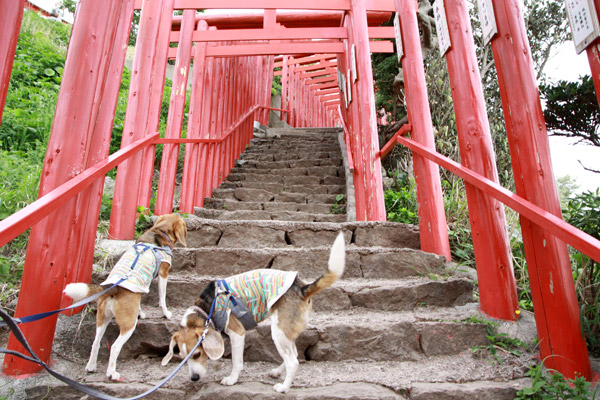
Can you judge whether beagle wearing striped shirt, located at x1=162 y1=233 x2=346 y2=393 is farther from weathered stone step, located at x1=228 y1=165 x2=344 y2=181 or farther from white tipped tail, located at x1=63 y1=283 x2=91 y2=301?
weathered stone step, located at x1=228 y1=165 x2=344 y2=181

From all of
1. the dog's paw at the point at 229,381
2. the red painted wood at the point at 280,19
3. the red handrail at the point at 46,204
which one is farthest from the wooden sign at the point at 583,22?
the red painted wood at the point at 280,19

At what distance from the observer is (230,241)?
3.79 meters

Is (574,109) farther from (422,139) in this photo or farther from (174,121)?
(174,121)

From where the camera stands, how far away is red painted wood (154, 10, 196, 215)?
4688 mm

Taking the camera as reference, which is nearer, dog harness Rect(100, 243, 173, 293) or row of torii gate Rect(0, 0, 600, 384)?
row of torii gate Rect(0, 0, 600, 384)

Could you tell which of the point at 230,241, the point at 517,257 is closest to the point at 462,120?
the point at 517,257

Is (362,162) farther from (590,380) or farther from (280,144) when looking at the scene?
(280,144)

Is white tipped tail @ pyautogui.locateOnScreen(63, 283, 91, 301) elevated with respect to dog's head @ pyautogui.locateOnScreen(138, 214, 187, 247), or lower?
lower

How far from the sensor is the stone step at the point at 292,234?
12.4 ft

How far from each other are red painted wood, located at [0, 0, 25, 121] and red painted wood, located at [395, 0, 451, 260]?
3.04 m

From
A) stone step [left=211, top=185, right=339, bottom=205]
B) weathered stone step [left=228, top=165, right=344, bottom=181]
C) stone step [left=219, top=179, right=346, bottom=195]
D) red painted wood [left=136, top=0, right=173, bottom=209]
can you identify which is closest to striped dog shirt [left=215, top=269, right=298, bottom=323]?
red painted wood [left=136, top=0, right=173, bottom=209]

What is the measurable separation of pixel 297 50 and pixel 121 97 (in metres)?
4.15

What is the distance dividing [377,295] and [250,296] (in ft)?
3.71

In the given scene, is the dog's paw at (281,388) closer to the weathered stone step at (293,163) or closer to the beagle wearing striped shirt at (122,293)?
the beagle wearing striped shirt at (122,293)
